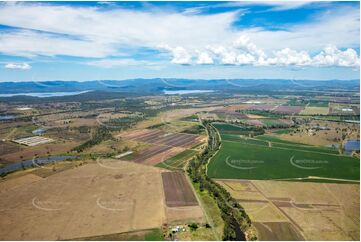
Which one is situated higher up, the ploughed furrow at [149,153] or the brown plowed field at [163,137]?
the brown plowed field at [163,137]

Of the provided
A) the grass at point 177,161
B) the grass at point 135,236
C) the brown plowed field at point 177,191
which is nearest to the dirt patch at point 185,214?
the brown plowed field at point 177,191

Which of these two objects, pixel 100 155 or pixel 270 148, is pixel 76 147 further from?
pixel 270 148

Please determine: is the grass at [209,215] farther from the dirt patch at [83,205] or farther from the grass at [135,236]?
the dirt patch at [83,205]

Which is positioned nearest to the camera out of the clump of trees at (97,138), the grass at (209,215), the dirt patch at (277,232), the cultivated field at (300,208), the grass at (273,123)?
the dirt patch at (277,232)

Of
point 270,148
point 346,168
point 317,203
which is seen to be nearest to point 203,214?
point 317,203

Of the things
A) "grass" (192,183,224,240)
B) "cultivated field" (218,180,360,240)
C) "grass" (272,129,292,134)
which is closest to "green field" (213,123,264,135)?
"grass" (272,129,292,134)

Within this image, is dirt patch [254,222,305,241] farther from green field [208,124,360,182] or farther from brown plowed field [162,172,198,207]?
green field [208,124,360,182]

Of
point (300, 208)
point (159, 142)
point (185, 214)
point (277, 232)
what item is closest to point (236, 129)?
point (159, 142)
